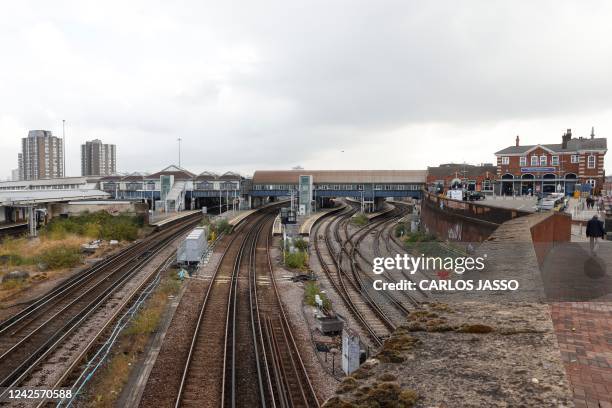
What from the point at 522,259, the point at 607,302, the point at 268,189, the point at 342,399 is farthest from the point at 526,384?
the point at 268,189

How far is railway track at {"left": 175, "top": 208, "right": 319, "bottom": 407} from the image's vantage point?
11.1 meters

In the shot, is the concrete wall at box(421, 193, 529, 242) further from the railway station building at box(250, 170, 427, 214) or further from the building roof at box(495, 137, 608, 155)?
the railway station building at box(250, 170, 427, 214)

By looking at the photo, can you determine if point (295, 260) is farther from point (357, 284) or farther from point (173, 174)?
point (173, 174)

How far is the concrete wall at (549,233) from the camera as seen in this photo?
13.0 m

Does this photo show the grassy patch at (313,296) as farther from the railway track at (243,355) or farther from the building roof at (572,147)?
the building roof at (572,147)

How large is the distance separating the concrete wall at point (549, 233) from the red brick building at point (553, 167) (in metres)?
34.3

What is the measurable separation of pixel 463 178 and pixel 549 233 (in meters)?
48.2

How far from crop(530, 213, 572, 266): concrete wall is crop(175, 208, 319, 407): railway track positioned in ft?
24.2

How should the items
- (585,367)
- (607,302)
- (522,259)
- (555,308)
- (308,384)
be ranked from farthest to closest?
1. (308,384)
2. (522,259)
3. (607,302)
4. (555,308)
5. (585,367)

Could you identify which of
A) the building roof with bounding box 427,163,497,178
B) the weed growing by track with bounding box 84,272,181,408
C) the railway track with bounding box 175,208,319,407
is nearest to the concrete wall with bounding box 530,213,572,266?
the railway track with bounding box 175,208,319,407

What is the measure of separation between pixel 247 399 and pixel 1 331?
1037 cm

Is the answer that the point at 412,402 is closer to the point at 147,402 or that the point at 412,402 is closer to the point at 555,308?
the point at 555,308

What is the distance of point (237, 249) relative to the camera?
116ft

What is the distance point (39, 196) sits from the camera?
47.0 meters
